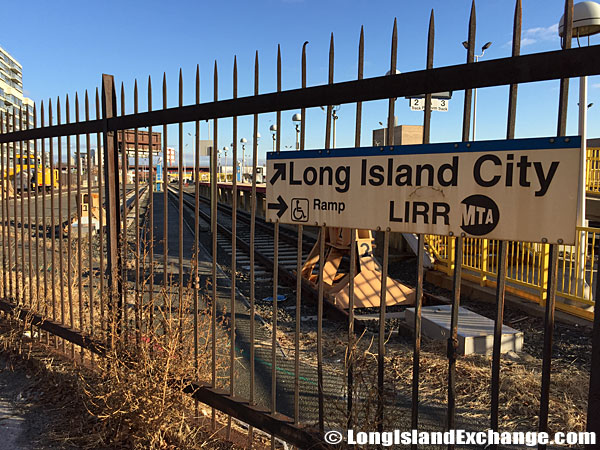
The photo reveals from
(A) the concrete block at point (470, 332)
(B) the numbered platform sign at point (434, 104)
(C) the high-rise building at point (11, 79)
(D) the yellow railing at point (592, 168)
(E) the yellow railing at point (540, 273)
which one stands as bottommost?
(A) the concrete block at point (470, 332)

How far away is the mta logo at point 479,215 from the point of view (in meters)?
2.14

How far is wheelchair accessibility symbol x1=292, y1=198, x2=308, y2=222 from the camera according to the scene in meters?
2.82

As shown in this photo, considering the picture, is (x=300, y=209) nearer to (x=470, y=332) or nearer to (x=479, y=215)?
(x=479, y=215)

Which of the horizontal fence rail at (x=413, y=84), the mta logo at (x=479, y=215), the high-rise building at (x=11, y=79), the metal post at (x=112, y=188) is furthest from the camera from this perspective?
the high-rise building at (x=11, y=79)

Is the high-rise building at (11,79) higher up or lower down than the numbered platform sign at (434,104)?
higher up

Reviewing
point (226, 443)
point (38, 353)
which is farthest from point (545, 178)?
point (38, 353)

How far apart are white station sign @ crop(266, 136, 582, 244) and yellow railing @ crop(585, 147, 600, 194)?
13.9 m

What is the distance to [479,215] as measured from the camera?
7.14ft

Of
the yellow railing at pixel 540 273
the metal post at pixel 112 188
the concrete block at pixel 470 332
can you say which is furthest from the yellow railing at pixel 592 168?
the metal post at pixel 112 188

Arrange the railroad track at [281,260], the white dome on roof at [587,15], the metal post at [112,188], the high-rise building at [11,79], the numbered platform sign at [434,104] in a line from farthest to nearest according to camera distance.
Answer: the high-rise building at [11,79] < the white dome on roof at [587,15] < the railroad track at [281,260] < the metal post at [112,188] < the numbered platform sign at [434,104]

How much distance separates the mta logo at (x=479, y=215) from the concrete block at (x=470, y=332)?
372cm

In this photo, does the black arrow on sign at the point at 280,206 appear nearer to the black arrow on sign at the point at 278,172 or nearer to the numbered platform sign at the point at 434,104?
the black arrow on sign at the point at 278,172

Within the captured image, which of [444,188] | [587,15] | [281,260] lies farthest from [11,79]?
[444,188]

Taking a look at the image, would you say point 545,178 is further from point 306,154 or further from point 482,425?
point 482,425
